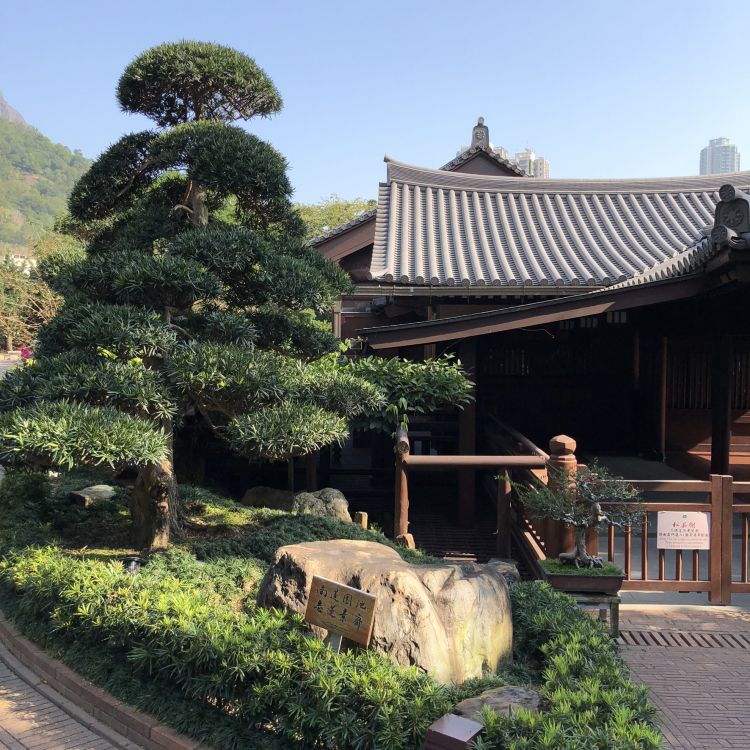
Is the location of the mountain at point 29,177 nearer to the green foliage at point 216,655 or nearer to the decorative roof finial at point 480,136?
the decorative roof finial at point 480,136

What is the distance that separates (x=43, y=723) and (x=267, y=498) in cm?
486

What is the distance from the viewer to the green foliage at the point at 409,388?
27.3ft

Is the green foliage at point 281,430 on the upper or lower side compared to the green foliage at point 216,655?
upper

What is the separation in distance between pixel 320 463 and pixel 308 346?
136 inches

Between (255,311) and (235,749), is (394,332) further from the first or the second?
(235,749)

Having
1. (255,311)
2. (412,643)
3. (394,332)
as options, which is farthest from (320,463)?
(412,643)

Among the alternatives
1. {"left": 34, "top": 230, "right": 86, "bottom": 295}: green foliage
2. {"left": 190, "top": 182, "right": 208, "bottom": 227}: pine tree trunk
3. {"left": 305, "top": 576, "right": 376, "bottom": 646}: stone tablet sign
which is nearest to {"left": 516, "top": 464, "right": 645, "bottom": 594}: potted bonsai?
{"left": 305, "top": 576, "right": 376, "bottom": 646}: stone tablet sign

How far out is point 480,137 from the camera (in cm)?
1823

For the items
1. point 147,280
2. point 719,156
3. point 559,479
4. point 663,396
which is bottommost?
point 559,479

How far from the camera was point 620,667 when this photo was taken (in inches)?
163

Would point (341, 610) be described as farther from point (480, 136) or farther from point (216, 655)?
point (480, 136)

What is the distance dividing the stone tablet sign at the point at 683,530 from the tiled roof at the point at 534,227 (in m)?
3.47

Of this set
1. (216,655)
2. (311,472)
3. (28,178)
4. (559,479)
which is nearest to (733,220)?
(559,479)

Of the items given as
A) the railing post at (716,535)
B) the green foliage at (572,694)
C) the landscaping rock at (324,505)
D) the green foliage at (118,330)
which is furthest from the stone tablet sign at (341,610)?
the railing post at (716,535)
